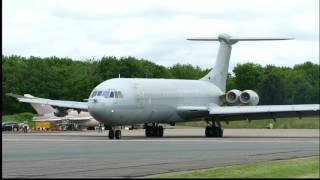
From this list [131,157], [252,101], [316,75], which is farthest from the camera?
[252,101]

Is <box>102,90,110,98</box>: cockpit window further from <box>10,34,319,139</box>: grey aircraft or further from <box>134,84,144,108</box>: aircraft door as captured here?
<box>134,84,144,108</box>: aircraft door

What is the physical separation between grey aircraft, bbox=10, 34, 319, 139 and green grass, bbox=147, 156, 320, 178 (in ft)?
82.3

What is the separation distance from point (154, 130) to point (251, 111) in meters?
6.29

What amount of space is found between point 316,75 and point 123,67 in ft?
274

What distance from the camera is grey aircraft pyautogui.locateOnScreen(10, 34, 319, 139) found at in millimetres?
45094

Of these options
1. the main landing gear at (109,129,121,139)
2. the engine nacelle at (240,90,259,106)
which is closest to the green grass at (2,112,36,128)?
the engine nacelle at (240,90,259,106)

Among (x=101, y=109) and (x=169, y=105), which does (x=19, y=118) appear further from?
(x=101, y=109)

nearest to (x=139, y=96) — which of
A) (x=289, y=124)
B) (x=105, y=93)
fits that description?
(x=105, y=93)

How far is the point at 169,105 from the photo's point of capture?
49.4m

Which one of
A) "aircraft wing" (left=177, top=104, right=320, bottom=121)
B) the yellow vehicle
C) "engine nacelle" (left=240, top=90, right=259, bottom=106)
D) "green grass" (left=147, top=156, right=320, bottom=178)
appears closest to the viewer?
"green grass" (left=147, top=156, right=320, bottom=178)

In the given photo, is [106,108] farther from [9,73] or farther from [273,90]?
[9,73]

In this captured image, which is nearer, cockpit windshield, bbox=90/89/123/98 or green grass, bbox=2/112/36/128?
cockpit windshield, bbox=90/89/123/98

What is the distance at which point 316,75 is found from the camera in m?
43.7

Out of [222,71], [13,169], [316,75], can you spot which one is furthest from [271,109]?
[13,169]
